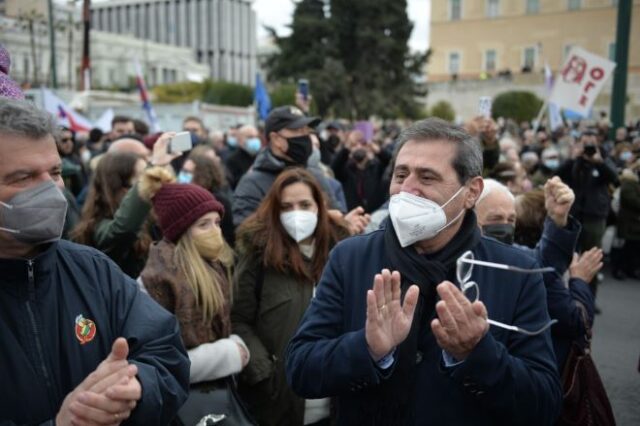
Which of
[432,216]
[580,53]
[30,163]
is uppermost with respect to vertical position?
[580,53]

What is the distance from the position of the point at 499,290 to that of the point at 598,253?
1.56m

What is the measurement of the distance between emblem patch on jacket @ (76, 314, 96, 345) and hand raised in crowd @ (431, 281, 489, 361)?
42.1 inches

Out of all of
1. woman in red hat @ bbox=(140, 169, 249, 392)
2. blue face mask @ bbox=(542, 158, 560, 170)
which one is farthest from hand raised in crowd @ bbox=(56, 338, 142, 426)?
blue face mask @ bbox=(542, 158, 560, 170)

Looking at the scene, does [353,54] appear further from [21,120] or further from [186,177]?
[21,120]

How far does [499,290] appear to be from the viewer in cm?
221

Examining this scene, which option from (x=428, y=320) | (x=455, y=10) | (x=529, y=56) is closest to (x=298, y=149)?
(x=428, y=320)

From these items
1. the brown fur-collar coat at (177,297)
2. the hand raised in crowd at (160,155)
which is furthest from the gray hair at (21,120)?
the hand raised in crowd at (160,155)

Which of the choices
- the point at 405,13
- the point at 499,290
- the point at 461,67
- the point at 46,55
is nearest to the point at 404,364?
the point at 499,290

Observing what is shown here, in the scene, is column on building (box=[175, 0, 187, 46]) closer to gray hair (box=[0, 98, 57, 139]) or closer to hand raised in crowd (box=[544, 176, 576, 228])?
hand raised in crowd (box=[544, 176, 576, 228])

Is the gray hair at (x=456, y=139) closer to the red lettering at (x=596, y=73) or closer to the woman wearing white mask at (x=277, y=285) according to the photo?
the woman wearing white mask at (x=277, y=285)

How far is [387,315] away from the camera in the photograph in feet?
6.60

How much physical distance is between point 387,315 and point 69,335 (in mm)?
997

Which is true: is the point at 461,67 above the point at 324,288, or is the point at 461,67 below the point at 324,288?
above

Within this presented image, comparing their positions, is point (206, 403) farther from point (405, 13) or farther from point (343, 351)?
point (405, 13)
